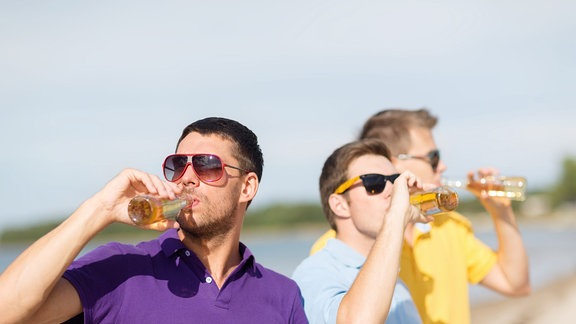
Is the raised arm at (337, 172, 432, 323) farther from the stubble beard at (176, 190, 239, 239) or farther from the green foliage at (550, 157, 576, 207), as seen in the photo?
the green foliage at (550, 157, 576, 207)

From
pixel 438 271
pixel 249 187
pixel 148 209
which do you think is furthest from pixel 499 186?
pixel 148 209

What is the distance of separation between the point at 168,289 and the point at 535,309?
12.4 metres

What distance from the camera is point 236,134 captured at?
3377mm

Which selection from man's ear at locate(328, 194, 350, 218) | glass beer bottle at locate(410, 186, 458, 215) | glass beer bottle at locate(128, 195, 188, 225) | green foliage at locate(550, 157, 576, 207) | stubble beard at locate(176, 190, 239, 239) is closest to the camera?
glass beer bottle at locate(128, 195, 188, 225)

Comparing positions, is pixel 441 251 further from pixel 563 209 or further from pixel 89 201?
pixel 563 209

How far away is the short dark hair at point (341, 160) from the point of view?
4234 mm

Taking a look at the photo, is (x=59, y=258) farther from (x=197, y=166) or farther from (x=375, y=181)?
(x=375, y=181)

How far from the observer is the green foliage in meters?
83.6

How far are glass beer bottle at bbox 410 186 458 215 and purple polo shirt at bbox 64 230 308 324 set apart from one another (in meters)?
0.88

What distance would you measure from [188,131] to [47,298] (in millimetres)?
1047

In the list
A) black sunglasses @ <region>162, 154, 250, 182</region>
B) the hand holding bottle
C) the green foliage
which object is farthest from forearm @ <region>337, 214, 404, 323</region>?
the green foliage

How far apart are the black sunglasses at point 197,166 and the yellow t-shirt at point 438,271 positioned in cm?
141

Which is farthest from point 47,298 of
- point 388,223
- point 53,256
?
point 388,223

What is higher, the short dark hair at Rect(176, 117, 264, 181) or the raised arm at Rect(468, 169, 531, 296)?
the short dark hair at Rect(176, 117, 264, 181)
